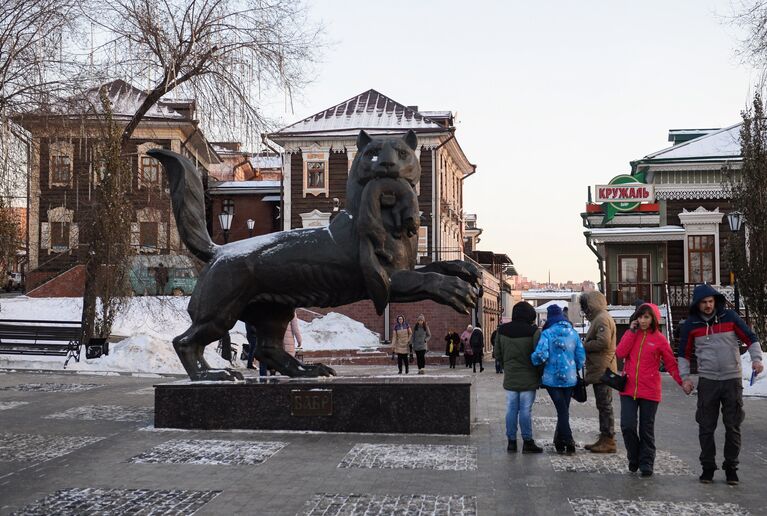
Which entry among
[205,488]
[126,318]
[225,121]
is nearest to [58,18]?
[225,121]

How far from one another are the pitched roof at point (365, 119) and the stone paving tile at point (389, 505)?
31975 mm

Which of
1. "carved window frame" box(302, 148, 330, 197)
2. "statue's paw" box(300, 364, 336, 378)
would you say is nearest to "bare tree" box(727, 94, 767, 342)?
"statue's paw" box(300, 364, 336, 378)

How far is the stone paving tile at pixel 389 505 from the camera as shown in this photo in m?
5.72

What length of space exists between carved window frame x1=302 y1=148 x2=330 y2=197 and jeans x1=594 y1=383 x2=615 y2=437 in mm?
31142

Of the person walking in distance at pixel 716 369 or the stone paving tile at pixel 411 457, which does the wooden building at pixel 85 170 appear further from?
the person walking in distance at pixel 716 369

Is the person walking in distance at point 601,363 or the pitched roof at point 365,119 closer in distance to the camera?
the person walking in distance at point 601,363

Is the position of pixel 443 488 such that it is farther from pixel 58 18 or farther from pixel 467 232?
pixel 467 232

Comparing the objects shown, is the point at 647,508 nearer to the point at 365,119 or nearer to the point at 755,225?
the point at 755,225

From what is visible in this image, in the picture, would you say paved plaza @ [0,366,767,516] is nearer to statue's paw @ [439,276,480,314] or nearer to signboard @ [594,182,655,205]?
statue's paw @ [439,276,480,314]

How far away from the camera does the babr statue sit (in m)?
9.23

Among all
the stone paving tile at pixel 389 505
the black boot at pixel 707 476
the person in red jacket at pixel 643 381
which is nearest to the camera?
the stone paving tile at pixel 389 505

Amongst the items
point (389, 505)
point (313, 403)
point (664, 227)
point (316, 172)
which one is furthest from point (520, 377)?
point (316, 172)

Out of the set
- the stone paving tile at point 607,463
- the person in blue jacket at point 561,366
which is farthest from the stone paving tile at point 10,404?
the stone paving tile at point 607,463

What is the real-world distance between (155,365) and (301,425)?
11744 mm
